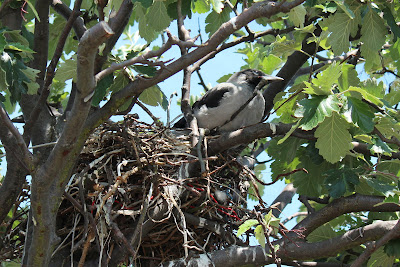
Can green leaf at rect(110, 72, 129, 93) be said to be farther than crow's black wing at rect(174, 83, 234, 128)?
No

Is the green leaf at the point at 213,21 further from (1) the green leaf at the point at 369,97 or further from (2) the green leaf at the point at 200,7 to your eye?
(1) the green leaf at the point at 369,97

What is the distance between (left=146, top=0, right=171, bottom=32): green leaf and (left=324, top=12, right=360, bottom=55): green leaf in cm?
117

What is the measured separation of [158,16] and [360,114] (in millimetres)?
1646

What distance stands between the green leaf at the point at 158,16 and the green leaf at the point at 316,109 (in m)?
1.34

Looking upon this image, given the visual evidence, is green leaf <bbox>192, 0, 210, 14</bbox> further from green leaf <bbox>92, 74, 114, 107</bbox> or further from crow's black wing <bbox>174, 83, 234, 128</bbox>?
green leaf <bbox>92, 74, 114, 107</bbox>

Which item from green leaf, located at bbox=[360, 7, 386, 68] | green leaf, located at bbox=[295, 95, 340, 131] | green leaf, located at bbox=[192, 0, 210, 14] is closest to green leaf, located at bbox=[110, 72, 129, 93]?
green leaf, located at bbox=[295, 95, 340, 131]

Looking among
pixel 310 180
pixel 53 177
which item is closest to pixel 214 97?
pixel 310 180

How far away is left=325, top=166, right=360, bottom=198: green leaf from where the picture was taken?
4.11m

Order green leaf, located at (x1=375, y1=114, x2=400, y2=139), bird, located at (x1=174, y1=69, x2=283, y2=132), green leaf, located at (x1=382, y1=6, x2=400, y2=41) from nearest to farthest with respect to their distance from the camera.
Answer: green leaf, located at (x1=375, y1=114, x2=400, y2=139) → green leaf, located at (x1=382, y1=6, x2=400, y2=41) → bird, located at (x1=174, y1=69, x2=283, y2=132)

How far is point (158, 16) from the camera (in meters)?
4.33

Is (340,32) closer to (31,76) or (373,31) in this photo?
(373,31)

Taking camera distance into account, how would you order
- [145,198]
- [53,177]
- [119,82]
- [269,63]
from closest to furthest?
[53,177]
[119,82]
[145,198]
[269,63]

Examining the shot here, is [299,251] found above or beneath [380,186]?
beneath

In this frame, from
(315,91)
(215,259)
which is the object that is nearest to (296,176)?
(215,259)
